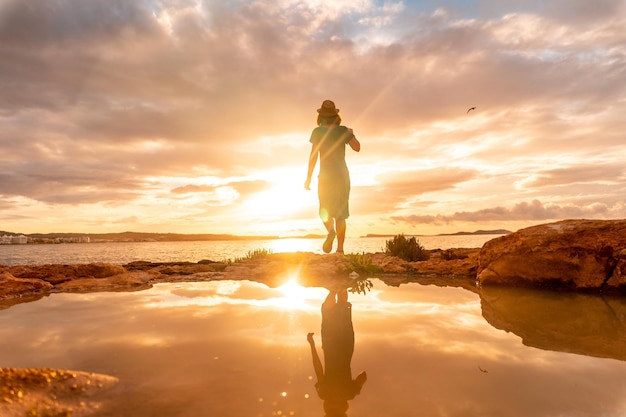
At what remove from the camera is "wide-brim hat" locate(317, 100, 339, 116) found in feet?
27.5

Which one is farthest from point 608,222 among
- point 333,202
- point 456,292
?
point 333,202

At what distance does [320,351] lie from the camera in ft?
9.14

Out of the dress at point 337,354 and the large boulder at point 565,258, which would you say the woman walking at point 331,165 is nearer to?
the large boulder at point 565,258

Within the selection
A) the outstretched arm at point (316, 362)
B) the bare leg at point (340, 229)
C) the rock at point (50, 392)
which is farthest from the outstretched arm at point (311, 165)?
the rock at point (50, 392)

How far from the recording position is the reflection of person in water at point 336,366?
77.2 inches

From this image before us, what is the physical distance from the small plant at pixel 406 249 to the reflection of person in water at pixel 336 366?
747 centimetres

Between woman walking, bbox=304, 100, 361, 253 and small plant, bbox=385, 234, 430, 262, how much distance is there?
320 cm

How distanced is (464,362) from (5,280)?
273 inches

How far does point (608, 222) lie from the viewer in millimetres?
6621

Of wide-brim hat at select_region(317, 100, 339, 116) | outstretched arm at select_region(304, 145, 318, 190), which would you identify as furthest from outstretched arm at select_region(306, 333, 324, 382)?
wide-brim hat at select_region(317, 100, 339, 116)

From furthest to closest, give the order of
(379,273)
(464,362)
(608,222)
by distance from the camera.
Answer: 1. (379,273)
2. (608,222)
3. (464,362)

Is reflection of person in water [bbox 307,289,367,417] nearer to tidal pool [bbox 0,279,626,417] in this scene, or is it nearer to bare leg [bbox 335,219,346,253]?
tidal pool [bbox 0,279,626,417]

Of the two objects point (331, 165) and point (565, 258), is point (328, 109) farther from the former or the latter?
point (565, 258)

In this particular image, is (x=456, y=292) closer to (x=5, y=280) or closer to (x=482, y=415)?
(x=482, y=415)
